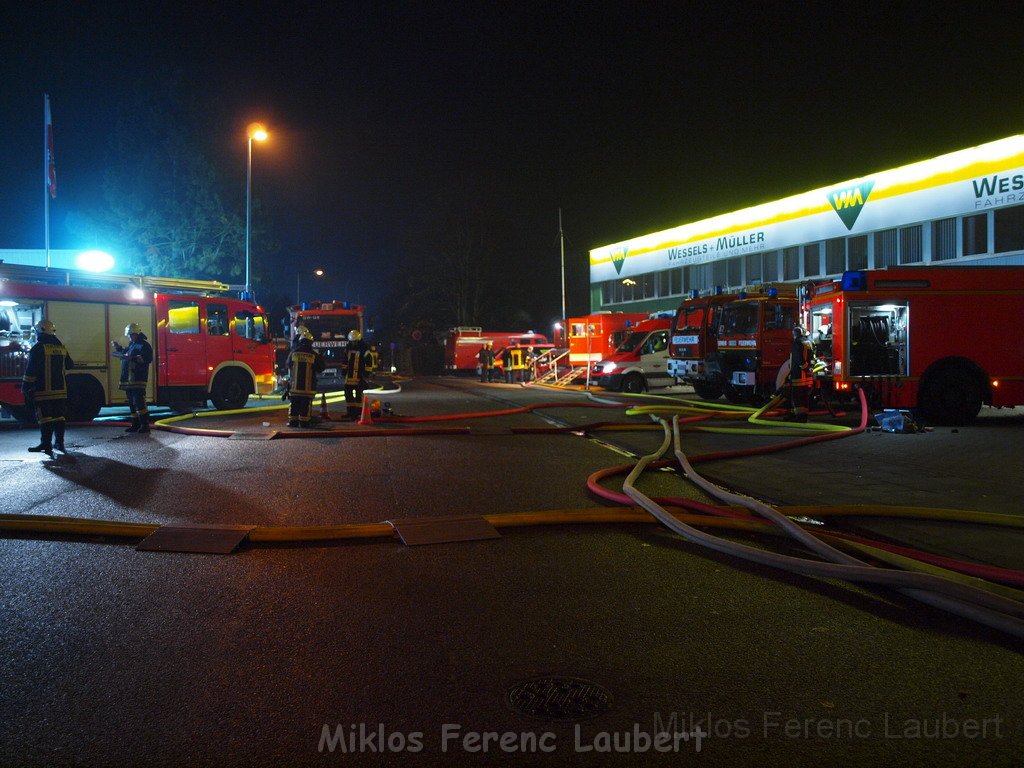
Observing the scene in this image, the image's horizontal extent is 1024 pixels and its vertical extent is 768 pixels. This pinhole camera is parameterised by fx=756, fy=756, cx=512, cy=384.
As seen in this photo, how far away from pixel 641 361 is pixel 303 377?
12282 millimetres

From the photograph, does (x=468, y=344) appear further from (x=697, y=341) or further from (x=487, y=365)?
(x=697, y=341)

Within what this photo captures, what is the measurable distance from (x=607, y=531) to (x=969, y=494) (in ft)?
12.4

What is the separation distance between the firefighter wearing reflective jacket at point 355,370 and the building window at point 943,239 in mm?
19264

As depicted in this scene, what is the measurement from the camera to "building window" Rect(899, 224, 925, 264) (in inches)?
968

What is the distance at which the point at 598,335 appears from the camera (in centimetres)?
2744

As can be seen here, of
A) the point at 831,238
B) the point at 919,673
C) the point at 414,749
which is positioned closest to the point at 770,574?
the point at 919,673

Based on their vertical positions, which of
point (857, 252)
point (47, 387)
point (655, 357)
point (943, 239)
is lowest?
point (47, 387)

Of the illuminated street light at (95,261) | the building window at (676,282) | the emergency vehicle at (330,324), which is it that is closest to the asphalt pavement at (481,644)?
the emergency vehicle at (330,324)

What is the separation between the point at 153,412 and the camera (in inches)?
655

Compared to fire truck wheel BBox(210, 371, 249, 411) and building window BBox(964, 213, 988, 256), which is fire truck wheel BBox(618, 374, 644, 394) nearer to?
building window BBox(964, 213, 988, 256)

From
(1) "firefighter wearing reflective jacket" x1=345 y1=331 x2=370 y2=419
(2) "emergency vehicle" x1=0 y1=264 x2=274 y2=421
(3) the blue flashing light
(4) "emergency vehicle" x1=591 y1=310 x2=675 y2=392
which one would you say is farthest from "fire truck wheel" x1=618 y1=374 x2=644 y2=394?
(1) "firefighter wearing reflective jacket" x1=345 y1=331 x2=370 y2=419

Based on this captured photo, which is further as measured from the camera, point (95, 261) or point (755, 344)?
point (95, 261)

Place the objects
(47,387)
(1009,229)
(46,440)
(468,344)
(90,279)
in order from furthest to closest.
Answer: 1. (468,344)
2. (1009,229)
3. (90,279)
4. (47,387)
5. (46,440)

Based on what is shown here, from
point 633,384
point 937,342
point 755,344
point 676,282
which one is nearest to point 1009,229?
point 755,344
